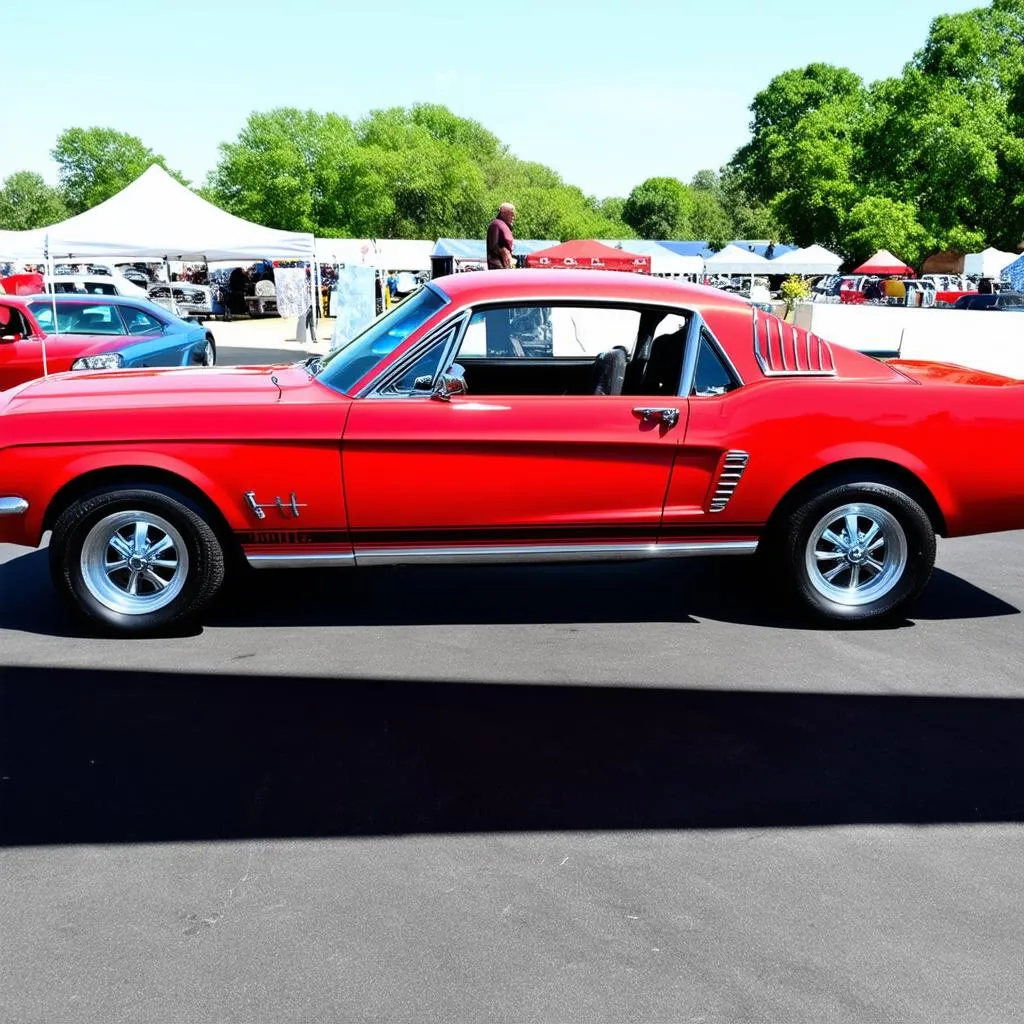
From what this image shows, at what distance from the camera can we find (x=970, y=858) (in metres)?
3.46

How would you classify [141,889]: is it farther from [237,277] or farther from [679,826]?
[237,277]

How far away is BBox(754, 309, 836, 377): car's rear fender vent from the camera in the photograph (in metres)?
5.55

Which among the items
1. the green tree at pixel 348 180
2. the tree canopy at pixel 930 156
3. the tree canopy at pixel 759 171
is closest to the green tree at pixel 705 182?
the tree canopy at pixel 759 171

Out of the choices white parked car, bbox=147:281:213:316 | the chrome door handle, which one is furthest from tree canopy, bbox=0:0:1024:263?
the chrome door handle

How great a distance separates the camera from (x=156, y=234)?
19812 mm

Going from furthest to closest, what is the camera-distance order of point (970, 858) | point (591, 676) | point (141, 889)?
point (591, 676), point (970, 858), point (141, 889)

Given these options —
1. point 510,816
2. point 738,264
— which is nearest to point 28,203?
point 738,264

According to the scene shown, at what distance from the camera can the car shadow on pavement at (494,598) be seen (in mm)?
5711

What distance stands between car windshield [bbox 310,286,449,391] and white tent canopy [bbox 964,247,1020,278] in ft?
157

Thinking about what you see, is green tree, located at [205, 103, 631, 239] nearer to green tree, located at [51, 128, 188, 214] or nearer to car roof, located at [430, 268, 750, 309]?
green tree, located at [51, 128, 188, 214]

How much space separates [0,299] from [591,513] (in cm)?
1031

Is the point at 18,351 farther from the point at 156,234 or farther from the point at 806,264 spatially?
the point at 806,264

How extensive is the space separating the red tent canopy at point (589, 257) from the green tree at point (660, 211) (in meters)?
104

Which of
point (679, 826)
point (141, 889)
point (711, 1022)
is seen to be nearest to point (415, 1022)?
point (711, 1022)
